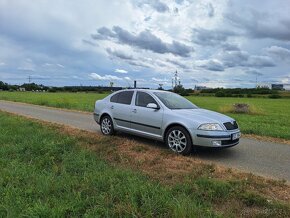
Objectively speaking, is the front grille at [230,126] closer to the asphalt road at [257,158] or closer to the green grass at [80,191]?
the asphalt road at [257,158]

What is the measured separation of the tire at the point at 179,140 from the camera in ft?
26.5

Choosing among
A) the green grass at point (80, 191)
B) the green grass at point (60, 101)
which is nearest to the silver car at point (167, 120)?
the green grass at point (80, 191)

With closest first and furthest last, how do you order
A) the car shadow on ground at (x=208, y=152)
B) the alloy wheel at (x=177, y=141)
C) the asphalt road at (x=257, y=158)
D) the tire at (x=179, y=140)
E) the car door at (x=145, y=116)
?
1. the asphalt road at (x=257, y=158)
2. the tire at (x=179, y=140)
3. the alloy wheel at (x=177, y=141)
4. the car shadow on ground at (x=208, y=152)
5. the car door at (x=145, y=116)

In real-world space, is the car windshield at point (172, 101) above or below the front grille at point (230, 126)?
above

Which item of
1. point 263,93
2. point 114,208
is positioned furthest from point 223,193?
point 263,93

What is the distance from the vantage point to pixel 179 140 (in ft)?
27.1

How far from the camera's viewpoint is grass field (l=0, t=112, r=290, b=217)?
453 centimetres

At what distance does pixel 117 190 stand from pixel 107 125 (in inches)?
223

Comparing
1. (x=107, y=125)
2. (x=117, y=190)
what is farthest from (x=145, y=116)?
(x=117, y=190)

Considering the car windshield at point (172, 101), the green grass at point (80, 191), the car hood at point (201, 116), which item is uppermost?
the car windshield at point (172, 101)

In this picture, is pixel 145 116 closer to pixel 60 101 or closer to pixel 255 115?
pixel 255 115

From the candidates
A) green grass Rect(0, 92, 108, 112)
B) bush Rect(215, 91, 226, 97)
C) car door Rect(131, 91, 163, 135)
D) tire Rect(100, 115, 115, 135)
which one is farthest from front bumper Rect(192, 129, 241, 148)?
bush Rect(215, 91, 226, 97)

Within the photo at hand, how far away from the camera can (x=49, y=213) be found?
14.7ft

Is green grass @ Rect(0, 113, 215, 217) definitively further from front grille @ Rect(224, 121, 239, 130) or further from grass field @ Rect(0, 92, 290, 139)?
grass field @ Rect(0, 92, 290, 139)
